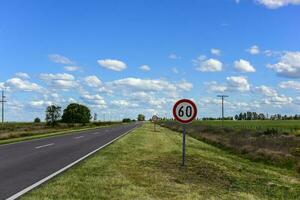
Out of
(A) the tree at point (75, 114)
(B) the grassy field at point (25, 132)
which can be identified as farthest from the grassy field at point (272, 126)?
(A) the tree at point (75, 114)

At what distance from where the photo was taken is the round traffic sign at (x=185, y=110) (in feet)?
50.8

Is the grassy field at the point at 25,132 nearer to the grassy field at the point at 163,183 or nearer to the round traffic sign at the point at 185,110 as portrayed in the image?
the grassy field at the point at 163,183

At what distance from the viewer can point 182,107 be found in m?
15.6

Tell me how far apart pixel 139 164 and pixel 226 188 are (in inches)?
213

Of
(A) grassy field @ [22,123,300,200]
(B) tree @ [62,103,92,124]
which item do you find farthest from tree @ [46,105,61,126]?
(A) grassy field @ [22,123,300,200]

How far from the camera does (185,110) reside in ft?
51.0

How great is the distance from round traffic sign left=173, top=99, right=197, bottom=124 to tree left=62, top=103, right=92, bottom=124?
511 feet

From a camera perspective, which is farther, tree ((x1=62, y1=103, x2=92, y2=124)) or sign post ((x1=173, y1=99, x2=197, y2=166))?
tree ((x1=62, y1=103, x2=92, y2=124))

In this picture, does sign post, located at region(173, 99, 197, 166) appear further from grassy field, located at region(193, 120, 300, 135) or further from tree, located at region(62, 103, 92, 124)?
tree, located at region(62, 103, 92, 124)

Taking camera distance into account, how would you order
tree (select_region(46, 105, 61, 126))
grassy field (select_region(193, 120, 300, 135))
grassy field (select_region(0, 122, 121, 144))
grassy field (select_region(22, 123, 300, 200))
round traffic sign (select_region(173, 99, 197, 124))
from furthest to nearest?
tree (select_region(46, 105, 61, 126))
grassy field (select_region(193, 120, 300, 135))
grassy field (select_region(0, 122, 121, 144))
round traffic sign (select_region(173, 99, 197, 124))
grassy field (select_region(22, 123, 300, 200))

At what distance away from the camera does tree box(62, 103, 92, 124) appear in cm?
16925

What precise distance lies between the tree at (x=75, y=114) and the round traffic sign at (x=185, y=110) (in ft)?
511

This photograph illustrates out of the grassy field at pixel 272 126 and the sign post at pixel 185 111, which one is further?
the grassy field at pixel 272 126

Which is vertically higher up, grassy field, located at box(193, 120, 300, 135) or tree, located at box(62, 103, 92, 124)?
tree, located at box(62, 103, 92, 124)
